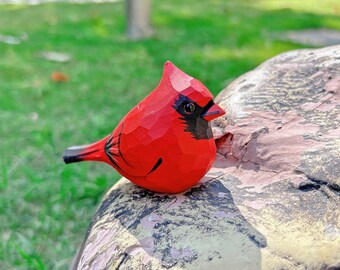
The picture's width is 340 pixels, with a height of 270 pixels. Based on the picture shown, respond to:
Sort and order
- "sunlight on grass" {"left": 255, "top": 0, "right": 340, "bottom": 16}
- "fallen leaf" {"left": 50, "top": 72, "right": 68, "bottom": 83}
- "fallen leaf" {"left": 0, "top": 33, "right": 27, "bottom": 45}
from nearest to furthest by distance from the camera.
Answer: "fallen leaf" {"left": 50, "top": 72, "right": 68, "bottom": 83}, "fallen leaf" {"left": 0, "top": 33, "right": 27, "bottom": 45}, "sunlight on grass" {"left": 255, "top": 0, "right": 340, "bottom": 16}

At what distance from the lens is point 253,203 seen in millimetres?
1288

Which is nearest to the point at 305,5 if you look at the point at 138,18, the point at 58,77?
the point at 138,18

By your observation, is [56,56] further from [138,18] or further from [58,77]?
[138,18]

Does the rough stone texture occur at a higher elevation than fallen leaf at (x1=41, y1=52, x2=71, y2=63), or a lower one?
higher

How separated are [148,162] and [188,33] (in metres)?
3.56

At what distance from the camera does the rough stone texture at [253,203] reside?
115 centimetres

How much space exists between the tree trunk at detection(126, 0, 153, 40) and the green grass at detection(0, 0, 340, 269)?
0.35 ft

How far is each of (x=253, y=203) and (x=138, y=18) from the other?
141 inches

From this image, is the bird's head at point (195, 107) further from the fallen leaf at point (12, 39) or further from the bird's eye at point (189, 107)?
the fallen leaf at point (12, 39)

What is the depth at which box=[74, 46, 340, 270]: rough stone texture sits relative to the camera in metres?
1.15

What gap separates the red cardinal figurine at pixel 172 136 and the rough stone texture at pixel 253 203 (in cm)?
7

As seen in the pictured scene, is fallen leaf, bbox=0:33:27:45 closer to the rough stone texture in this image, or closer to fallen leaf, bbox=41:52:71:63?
fallen leaf, bbox=41:52:71:63

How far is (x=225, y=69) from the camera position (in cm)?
376

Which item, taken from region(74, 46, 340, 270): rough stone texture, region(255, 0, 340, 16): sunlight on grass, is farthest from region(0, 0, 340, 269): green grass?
region(74, 46, 340, 270): rough stone texture
